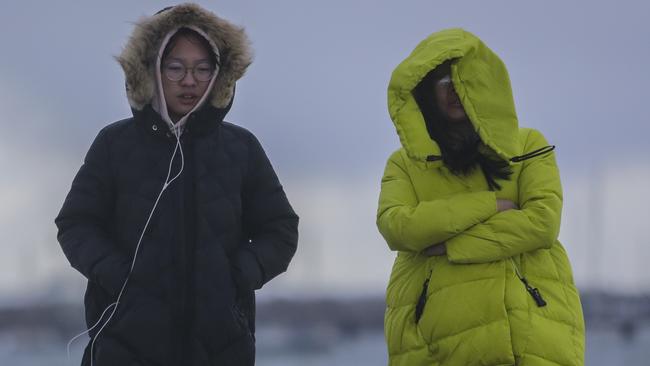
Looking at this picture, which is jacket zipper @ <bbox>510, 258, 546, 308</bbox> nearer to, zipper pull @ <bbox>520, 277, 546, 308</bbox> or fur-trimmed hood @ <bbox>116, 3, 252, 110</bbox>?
zipper pull @ <bbox>520, 277, 546, 308</bbox>

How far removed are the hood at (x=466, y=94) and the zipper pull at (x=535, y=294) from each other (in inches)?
19.6

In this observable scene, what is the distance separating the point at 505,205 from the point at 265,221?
0.95m

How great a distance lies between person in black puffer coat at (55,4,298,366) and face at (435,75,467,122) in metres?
0.74

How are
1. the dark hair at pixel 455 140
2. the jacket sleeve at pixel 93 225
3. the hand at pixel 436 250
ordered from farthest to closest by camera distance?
the dark hair at pixel 455 140, the hand at pixel 436 250, the jacket sleeve at pixel 93 225

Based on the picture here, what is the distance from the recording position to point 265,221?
5773 millimetres

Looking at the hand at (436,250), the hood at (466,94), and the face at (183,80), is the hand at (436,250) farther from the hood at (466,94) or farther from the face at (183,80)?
the face at (183,80)

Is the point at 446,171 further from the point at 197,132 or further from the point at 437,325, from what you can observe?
the point at 197,132

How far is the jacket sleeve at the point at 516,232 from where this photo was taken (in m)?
5.58

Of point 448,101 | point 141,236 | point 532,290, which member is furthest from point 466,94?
point 141,236

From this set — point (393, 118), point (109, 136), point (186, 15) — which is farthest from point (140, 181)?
point (393, 118)

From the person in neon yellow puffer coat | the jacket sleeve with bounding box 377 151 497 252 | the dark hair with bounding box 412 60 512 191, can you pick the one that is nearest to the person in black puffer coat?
the jacket sleeve with bounding box 377 151 497 252

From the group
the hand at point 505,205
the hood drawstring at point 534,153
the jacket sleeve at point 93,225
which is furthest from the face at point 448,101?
the jacket sleeve at point 93,225

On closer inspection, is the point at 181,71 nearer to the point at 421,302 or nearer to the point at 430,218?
the point at 430,218

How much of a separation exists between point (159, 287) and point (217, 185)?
1.51 feet
